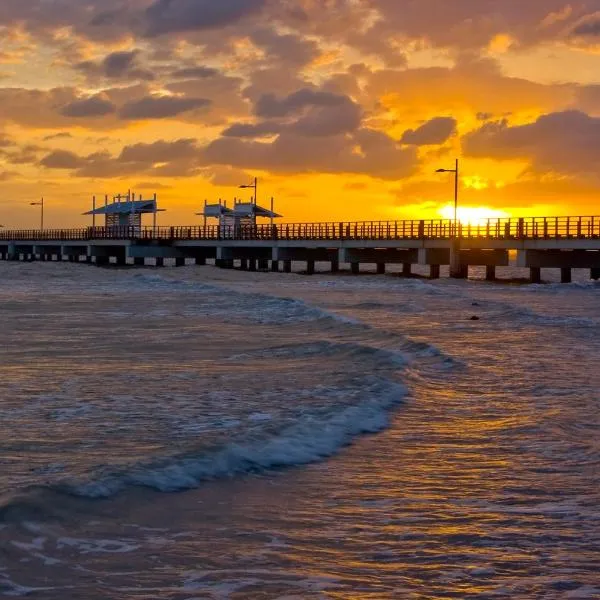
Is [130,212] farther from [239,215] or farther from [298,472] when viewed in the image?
[298,472]

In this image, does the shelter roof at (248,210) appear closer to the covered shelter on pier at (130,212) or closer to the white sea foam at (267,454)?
the covered shelter on pier at (130,212)

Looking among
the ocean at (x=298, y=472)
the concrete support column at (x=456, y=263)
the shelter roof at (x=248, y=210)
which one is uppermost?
the shelter roof at (x=248, y=210)

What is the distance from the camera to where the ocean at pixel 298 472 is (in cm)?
513

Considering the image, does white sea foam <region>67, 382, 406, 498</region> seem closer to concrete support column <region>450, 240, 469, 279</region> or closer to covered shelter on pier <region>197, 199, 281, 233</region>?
concrete support column <region>450, 240, 469, 279</region>

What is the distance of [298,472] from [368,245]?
54.9m

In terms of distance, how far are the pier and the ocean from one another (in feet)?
116

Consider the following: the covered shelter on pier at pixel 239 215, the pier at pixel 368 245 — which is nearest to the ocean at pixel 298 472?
the pier at pixel 368 245

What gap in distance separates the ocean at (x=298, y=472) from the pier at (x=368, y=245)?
35270mm

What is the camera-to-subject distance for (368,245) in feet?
203

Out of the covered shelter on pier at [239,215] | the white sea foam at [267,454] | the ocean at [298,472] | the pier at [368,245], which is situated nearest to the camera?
the ocean at [298,472]

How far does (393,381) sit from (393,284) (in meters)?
35.9

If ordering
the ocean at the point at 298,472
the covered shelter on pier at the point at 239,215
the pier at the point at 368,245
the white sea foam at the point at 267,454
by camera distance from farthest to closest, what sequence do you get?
1. the covered shelter on pier at the point at 239,215
2. the pier at the point at 368,245
3. the white sea foam at the point at 267,454
4. the ocean at the point at 298,472

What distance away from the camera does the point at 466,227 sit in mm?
54594

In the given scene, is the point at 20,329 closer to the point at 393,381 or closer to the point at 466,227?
the point at 393,381
